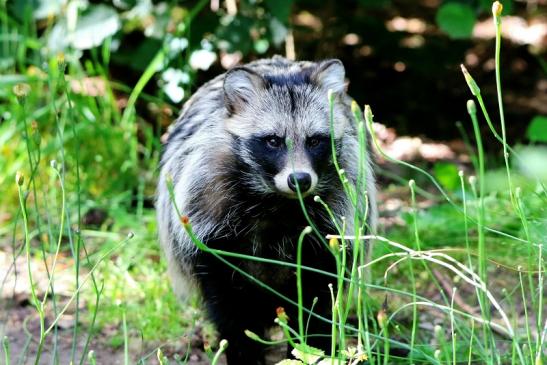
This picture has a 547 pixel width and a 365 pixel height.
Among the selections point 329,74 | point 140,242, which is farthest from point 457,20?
point 140,242

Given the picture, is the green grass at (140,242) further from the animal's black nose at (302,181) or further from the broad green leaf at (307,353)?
the broad green leaf at (307,353)

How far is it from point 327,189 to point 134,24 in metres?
3.17

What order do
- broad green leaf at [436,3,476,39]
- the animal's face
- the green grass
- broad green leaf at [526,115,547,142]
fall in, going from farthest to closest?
broad green leaf at [526,115,547,142], broad green leaf at [436,3,476,39], the green grass, the animal's face

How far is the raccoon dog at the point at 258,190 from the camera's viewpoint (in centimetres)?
391

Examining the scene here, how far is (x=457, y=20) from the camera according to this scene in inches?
234

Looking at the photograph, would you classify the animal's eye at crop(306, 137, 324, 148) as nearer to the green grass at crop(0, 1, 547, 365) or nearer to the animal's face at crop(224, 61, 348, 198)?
the animal's face at crop(224, 61, 348, 198)

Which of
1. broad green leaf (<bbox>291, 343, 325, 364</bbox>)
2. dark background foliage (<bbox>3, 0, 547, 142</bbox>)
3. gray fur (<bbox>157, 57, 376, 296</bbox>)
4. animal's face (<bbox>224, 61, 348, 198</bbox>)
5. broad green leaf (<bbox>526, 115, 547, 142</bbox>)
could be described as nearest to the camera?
broad green leaf (<bbox>291, 343, 325, 364</bbox>)

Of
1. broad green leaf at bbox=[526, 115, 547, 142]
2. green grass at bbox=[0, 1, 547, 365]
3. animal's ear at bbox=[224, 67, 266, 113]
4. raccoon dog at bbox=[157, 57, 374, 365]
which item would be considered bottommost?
green grass at bbox=[0, 1, 547, 365]

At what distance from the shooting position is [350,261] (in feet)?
13.6

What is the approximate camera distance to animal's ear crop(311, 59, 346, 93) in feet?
13.4

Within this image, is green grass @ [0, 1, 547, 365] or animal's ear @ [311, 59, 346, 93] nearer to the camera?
animal's ear @ [311, 59, 346, 93]

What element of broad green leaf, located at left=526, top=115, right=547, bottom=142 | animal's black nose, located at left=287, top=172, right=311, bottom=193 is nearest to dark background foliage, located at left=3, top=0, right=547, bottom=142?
broad green leaf, located at left=526, top=115, right=547, bottom=142

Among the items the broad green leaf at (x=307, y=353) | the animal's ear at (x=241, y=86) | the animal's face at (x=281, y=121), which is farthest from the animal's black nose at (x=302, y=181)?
the broad green leaf at (x=307, y=353)

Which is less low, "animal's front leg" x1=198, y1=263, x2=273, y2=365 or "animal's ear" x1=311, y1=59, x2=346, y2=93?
"animal's ear" x1=311, y1=59, x2=346, y2=93
